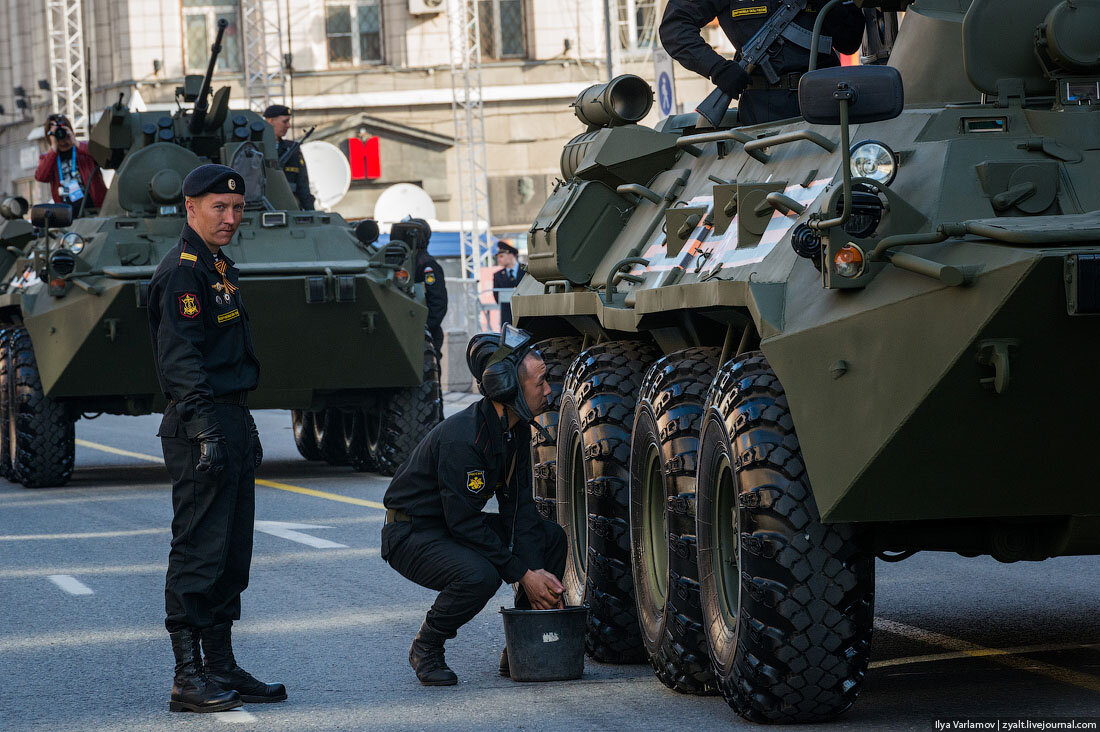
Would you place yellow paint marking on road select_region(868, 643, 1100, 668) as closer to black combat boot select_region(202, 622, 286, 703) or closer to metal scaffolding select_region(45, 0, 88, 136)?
black combat boot select_region(202, 622, 286, 703)

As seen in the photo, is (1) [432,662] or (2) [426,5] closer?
(1) [432,662]

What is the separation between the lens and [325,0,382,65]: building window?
41312 millimetres

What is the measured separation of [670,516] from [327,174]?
77.2 ft

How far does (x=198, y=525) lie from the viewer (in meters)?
7.17

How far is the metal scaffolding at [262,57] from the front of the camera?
3362cm

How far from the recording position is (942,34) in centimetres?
741

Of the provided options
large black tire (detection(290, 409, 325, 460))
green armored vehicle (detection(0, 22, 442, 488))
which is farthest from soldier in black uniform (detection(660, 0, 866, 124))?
large black tire (detection(290, 409, 325, 460))

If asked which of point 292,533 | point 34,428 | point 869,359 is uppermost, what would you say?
point 869,359

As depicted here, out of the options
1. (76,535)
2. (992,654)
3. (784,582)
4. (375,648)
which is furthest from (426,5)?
(784,582)

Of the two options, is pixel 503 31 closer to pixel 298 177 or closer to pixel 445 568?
pixel 298 177

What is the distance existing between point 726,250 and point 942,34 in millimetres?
1113

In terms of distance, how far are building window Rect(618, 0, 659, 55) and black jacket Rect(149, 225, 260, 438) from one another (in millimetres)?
33477

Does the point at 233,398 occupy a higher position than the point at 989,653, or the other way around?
the point at 233,398

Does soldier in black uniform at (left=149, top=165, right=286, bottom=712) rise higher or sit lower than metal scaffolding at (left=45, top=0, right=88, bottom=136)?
lower
